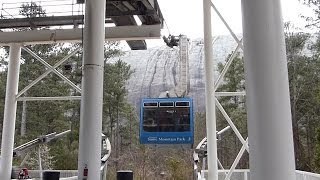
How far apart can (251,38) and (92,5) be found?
14.9 feet

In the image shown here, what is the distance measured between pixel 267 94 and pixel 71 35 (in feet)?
24.7

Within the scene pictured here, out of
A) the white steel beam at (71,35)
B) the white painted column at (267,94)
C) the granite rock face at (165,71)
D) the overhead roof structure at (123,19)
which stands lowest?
the white painted column at (267,94)

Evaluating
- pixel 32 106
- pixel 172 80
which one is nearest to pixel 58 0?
pixel 32 106

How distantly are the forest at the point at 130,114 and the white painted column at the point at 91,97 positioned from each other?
46.6 feet

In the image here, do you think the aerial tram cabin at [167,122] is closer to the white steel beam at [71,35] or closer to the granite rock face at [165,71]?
the white steel beam at [71,35]

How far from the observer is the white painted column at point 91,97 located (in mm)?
6105

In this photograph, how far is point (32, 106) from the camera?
25.4 m

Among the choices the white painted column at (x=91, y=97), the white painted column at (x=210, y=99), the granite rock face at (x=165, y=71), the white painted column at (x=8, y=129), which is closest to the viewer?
the white painted column at (x=91, y=97)

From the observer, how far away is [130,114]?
2838 cm

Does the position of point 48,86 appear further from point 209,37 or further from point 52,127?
point 209,37

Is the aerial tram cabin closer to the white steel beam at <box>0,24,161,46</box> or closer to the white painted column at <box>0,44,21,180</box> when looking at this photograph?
the white steel beam at <box>0,24,161,46</box>

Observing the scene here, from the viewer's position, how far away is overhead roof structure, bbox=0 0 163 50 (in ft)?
29.0

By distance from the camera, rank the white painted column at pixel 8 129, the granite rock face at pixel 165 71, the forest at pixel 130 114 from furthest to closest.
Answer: the granite rock face at pixel 165 71, the forest at pixel 130 114, the white painted column at pixel 8 129

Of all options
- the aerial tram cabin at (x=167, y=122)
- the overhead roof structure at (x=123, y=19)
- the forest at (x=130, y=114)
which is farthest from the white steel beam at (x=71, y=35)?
the forest at (x=130, y=114)
